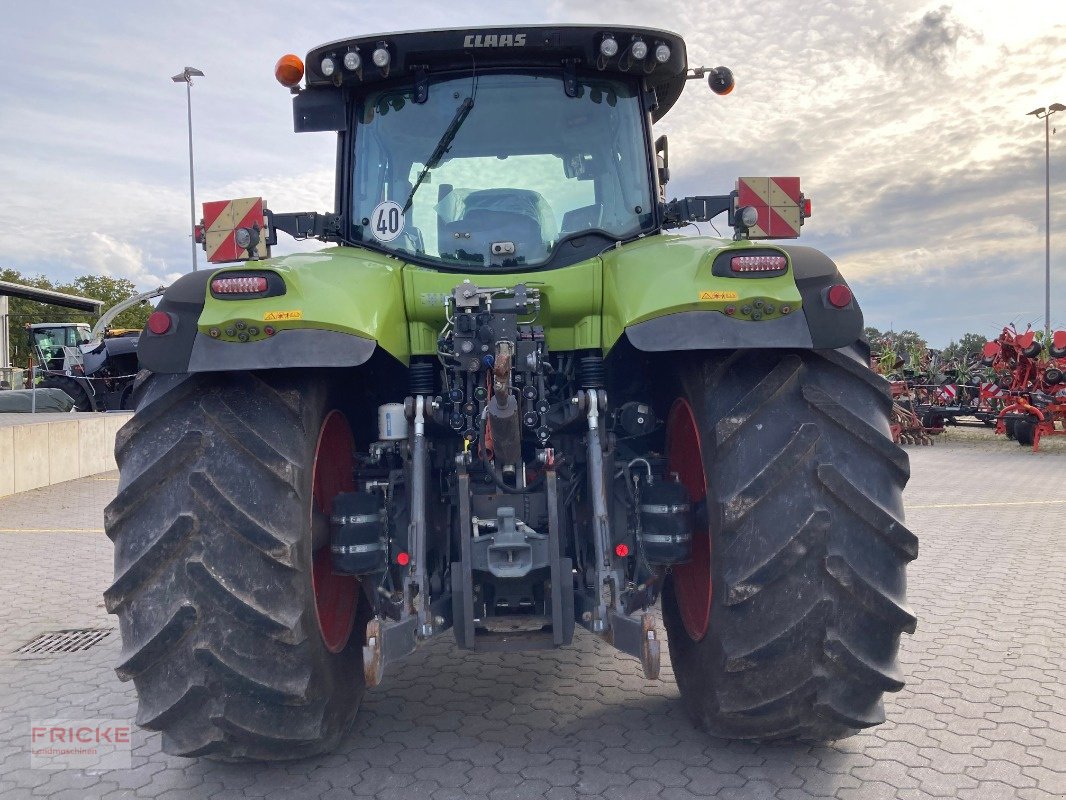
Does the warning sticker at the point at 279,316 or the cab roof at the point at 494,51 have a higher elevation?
the cab roof at the point at 494,51

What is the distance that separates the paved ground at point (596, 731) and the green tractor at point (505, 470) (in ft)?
0.84

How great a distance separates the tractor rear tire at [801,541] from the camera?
283 cm

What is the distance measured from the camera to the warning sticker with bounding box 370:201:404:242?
12.7ft

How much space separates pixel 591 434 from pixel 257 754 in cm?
155

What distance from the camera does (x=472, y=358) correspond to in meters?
3.12

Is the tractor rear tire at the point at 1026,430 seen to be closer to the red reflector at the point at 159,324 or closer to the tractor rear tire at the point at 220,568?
the tractor rear tire at the point at 220,568

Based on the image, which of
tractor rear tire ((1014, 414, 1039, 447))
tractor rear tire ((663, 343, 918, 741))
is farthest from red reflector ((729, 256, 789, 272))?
tractor rear tire ((1014, 414, 1039, 447))

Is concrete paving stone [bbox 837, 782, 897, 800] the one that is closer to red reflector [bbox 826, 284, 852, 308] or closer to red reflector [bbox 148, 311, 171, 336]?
red reflector [bbox 826, 284, 852, 308]

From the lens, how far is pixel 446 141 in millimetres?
3883

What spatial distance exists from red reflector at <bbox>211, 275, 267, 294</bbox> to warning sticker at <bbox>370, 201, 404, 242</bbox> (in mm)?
1121

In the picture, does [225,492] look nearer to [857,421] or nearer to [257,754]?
[257,754]

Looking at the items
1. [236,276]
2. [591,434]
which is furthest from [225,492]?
[591,434]

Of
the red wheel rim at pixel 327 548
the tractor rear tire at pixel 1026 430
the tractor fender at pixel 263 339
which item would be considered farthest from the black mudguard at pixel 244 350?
the tractor rear tire at pixel 1026 430

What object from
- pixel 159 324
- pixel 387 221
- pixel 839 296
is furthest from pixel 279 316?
pixel 839 296
